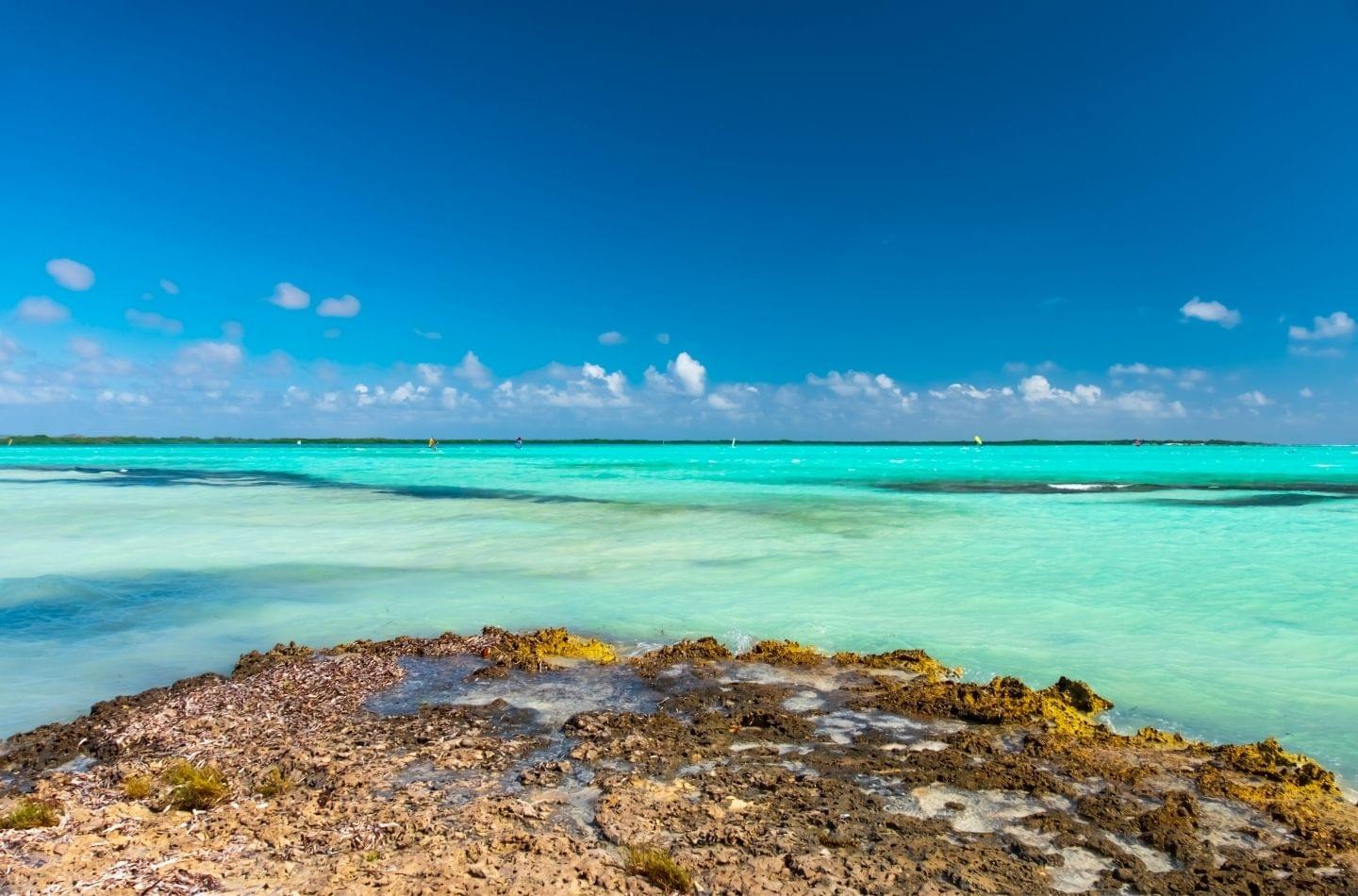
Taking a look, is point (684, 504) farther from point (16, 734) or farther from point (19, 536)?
point (16, 734)

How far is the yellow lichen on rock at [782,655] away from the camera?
7.65 m

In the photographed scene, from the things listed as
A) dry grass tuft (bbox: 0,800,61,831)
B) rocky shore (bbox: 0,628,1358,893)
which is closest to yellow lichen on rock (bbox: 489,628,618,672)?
rocky shore (bbox: 0,628,1358,893)

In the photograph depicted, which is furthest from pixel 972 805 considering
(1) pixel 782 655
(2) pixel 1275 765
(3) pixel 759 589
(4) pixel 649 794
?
(3) pixel 759 589

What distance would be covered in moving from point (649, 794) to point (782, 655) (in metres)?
3.47

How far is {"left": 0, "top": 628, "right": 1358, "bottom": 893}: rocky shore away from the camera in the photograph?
3.71 metres

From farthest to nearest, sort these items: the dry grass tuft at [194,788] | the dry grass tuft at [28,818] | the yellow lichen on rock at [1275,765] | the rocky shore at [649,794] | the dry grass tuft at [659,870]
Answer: the yellow lichen on rock at [1275,765]
the dry grass tuft at [194,788]
the dry grass tuft at [28,818]
the rocky shore at [649,794]
the dry grass tuft at [659,870]

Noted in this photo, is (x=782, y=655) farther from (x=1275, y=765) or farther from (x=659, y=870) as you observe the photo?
(x=659, y=870)

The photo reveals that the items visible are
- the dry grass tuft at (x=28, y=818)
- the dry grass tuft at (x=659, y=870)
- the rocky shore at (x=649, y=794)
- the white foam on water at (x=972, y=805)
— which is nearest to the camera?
the dry grass tuft at (x=659, y=870)

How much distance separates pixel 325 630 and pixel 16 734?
380cm

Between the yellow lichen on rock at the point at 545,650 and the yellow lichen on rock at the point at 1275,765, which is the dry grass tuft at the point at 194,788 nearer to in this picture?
the yellow lichen on rock at the point at 545,650

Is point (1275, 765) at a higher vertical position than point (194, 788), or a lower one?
higher

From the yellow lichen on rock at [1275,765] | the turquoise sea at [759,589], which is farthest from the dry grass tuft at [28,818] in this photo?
the yellow lichen on rock at [1275,765]

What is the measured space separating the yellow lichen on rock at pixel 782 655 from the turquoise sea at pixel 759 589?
0.92 metres

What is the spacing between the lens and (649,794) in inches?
179
